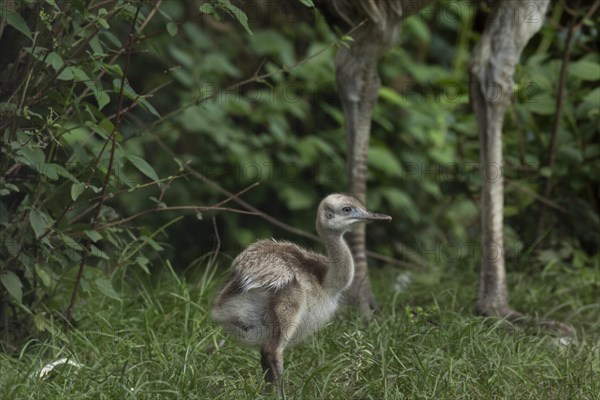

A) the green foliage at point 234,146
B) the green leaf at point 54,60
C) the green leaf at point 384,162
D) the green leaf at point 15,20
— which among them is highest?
the green leaf at point 15,20

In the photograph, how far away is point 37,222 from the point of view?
4.01 metres

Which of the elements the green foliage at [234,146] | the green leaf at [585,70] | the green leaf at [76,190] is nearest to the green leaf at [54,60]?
the green foliage at [234,146]

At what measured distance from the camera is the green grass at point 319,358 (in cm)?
361

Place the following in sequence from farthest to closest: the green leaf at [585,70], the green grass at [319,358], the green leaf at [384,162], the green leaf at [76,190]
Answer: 1. the green leaf at [384,162]
2. the green leaf at [585,70]
3. the green leaf at [76,190]
4. the green grass at [319,358]

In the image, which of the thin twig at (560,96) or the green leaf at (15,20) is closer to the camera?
the green leaf at (15,20)

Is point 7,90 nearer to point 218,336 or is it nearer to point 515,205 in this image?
point 218,336

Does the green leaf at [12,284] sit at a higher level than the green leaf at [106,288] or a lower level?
higher

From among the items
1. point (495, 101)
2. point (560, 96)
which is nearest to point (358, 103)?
point (495, 101)

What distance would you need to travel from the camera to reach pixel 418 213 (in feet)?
24.7

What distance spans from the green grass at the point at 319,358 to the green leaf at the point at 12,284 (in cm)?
19

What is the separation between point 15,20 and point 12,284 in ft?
2.88

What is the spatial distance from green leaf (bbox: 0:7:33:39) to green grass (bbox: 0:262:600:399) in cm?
103

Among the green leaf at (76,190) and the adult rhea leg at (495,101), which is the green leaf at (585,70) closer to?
the adult rhea leg at (495,101)

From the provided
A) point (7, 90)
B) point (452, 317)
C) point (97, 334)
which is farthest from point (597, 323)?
point (7, 90)
